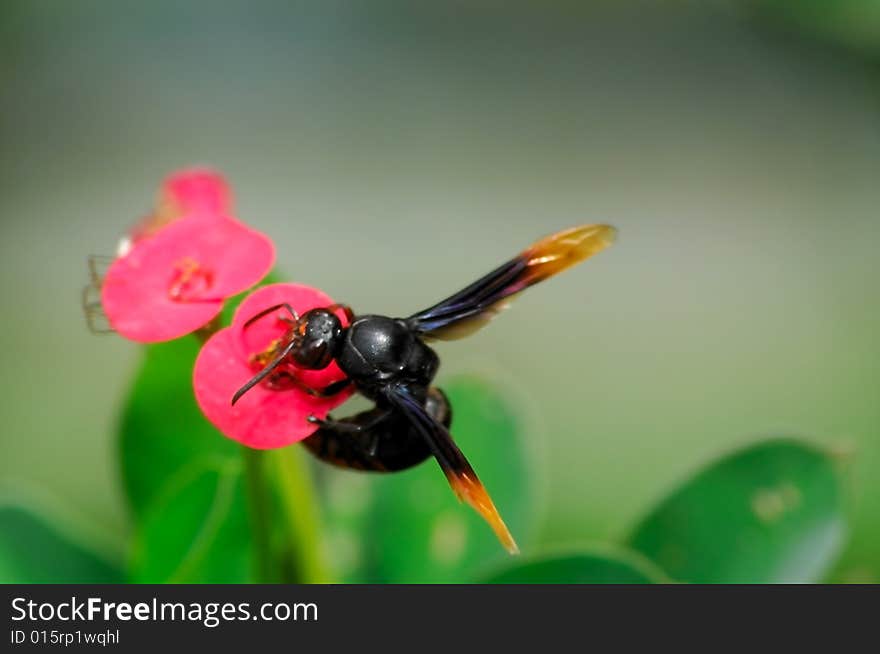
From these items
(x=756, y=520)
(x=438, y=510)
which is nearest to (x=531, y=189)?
(x=438, y=510)

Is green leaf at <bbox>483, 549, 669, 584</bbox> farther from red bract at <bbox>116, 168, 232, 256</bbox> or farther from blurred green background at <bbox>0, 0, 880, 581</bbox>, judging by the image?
blurred green background at <bbox>0, 0, 880, 581</bbox>

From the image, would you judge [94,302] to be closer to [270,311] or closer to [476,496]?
[270,311]

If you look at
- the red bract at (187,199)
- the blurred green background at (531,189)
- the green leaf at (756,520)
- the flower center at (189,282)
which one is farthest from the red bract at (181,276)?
the blurred green background at (531,189)

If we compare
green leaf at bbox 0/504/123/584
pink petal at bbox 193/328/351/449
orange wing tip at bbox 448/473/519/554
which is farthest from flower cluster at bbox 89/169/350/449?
green leaf at bbox 0/504/123/584

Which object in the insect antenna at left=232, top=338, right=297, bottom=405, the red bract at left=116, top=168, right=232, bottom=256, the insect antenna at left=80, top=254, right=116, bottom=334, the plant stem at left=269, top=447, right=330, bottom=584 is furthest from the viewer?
the red bract at left=116, top=168, right=232, bottom=256

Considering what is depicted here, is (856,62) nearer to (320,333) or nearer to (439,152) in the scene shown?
(439,152)
